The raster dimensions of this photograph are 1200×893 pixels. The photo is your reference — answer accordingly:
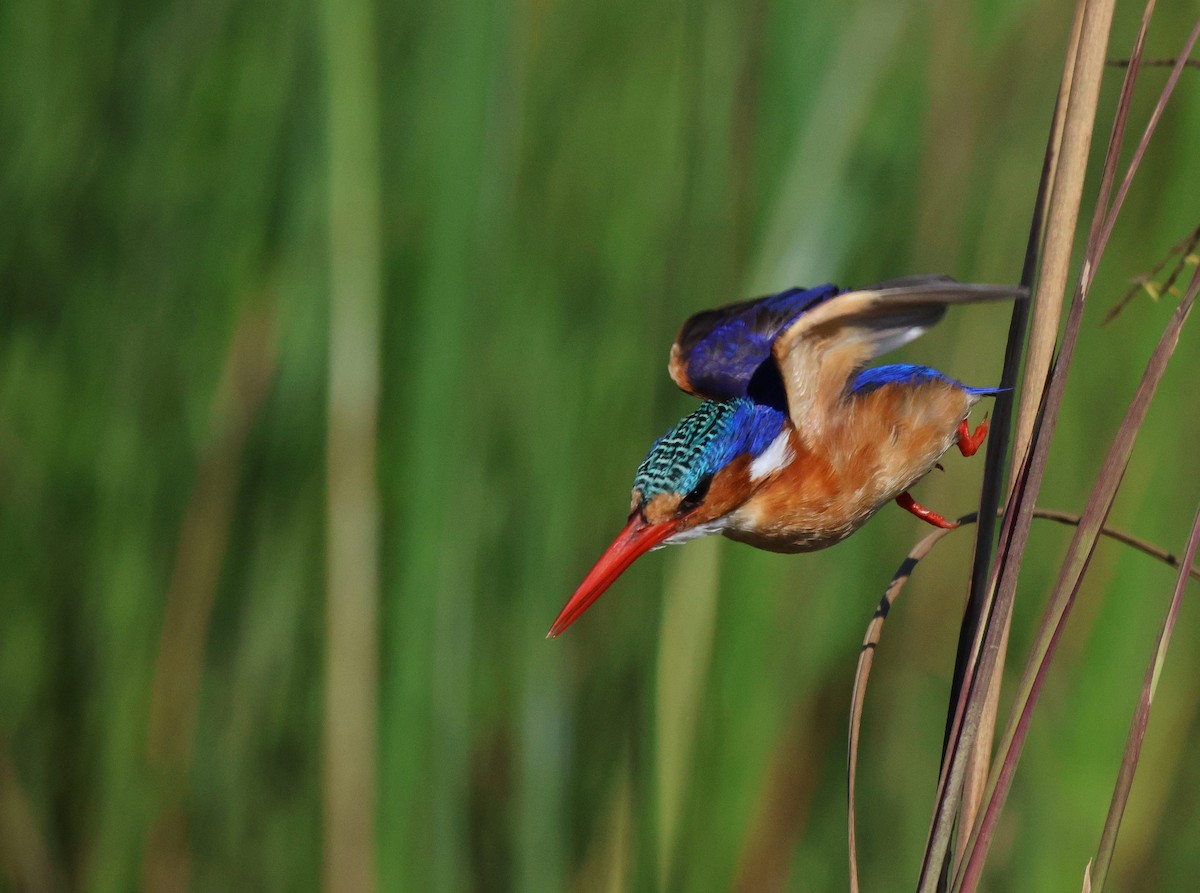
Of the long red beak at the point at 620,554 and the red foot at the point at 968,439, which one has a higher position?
the red foot at the point at 968,439

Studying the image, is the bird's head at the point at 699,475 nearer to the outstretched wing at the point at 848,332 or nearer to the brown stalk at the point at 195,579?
the outstretched wing at the point at 848,332

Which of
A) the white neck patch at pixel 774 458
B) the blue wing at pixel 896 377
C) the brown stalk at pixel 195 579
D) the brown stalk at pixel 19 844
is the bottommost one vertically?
the brown stalk at pixel 19 844

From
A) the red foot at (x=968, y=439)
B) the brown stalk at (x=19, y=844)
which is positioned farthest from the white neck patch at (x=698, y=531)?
the brown stalk at (x=19, y=844)

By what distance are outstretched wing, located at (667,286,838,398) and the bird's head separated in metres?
0.08

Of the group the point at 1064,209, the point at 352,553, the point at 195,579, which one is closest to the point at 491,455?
the point at 352,553

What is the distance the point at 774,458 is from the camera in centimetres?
106

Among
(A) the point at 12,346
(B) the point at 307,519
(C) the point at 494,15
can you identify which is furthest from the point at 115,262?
(C) the point at 494,15

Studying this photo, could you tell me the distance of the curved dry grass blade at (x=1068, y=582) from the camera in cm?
72

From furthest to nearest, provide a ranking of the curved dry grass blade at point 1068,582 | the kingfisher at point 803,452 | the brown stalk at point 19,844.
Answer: the brown stalk at point 19,844
the kingfisher at point 803,452
the curved dry grass blade at point 1068,582

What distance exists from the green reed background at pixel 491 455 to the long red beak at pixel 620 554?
206mm

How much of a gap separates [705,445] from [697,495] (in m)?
0.05

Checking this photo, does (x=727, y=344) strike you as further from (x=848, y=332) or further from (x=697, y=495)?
(x=848, y=332)

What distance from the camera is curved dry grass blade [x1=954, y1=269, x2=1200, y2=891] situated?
2.36 ft

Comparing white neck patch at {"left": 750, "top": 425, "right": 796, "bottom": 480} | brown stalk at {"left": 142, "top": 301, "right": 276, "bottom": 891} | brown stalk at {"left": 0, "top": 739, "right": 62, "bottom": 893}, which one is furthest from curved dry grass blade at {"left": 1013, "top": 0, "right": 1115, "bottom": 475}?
brown stalk at {"left": 0, "top": 739, "right": 62, "bottom": 893}
